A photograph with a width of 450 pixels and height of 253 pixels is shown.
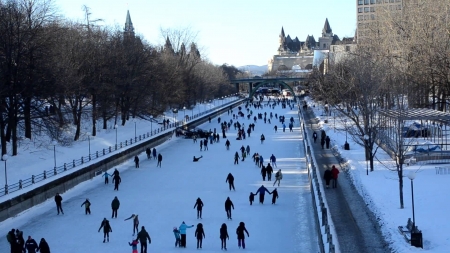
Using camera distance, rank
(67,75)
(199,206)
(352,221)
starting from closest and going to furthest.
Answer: (352,221)
(199,206)
(67,75)

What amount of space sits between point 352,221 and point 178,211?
6.55 m

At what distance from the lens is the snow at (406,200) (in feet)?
51.1

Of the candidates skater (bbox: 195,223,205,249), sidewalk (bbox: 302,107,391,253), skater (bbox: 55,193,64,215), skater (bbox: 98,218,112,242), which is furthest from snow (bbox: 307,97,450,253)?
skater (bbox: 55,193,64,215)

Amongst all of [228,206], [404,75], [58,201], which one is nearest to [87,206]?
[58,201]

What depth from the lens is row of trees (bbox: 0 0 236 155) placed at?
1182 inches

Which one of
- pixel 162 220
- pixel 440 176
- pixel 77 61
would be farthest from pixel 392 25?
pixel 162 220

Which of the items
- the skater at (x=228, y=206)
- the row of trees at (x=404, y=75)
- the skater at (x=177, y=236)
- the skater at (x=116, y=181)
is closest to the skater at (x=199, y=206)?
the skater at (x=228, y=206)

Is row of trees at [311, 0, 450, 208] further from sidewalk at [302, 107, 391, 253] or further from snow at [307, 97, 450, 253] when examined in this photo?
sidewalk at [302, 107, 391, 253]

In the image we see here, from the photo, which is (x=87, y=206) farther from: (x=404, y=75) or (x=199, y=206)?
(x=404, y=75)

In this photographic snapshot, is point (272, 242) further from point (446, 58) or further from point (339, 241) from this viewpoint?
point (446, 58)

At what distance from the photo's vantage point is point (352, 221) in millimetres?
18438

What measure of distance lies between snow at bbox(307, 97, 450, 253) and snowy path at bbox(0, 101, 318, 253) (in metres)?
2.24

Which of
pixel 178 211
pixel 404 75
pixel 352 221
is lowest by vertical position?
pixel 178 211

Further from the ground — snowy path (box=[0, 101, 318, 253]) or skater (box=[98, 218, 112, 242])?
skater (box=[98, 218, 112, 242])
